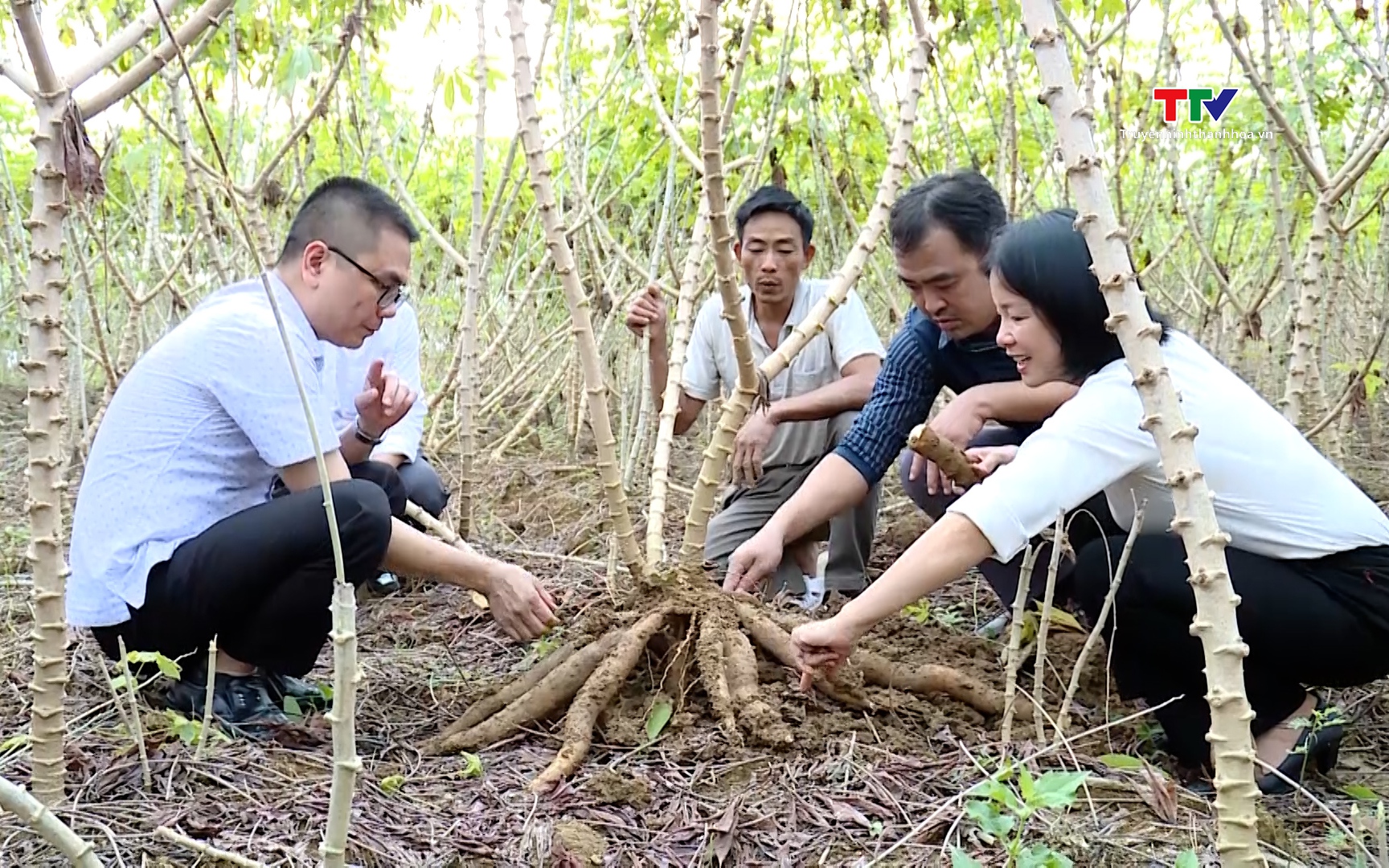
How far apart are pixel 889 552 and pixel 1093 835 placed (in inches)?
93.0

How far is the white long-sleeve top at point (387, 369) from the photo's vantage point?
9.96 feet

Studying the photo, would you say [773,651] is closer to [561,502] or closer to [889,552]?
[889,552]

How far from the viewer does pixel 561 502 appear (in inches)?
199

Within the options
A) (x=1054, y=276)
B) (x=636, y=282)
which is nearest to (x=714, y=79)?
(x=1054, y=276)

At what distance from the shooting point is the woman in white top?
1.82 meters

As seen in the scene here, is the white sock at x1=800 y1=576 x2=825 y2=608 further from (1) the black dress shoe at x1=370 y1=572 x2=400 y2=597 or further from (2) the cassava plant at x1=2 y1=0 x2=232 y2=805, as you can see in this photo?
(2) the cassava plant at x1=2 y1=0 x2=232 y2=805

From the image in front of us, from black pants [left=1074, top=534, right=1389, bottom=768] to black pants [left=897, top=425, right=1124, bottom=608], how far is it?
37 cm

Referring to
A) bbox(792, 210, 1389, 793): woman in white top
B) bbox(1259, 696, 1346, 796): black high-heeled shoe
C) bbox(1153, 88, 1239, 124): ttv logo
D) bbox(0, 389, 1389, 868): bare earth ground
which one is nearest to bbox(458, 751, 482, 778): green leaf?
bbox(0, 389, 1389, 868): bare earth ground

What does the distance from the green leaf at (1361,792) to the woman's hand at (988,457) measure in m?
0.86

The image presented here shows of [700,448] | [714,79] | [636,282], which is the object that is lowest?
[700,448]

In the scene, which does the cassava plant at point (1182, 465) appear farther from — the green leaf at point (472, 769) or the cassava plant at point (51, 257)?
the green leaf at point (472, 769)

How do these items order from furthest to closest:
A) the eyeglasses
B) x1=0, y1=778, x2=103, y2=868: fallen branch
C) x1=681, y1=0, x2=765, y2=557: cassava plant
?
the eyeglasses → x1=681, y1=0, x2=765, y2=557: cassava plant → x1=0, y1=778, x2=103, y2=868: fallen branch

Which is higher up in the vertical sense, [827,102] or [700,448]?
[827,102]

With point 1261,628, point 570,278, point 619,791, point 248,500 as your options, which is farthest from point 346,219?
point 1261,628
